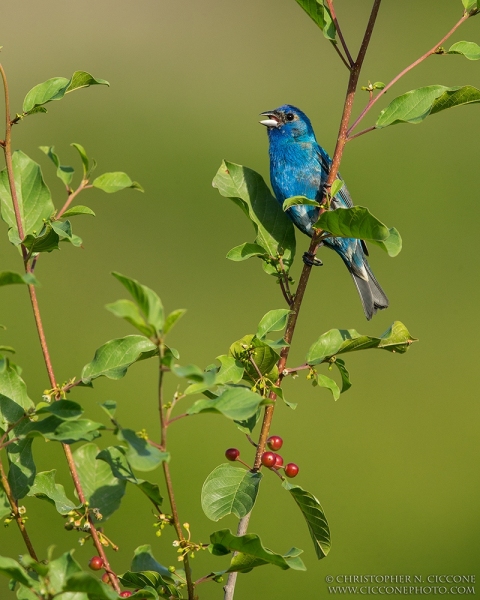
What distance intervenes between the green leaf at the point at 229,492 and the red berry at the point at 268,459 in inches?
1.2

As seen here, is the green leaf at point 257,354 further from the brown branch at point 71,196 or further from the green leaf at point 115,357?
the brown branch at point 71,196

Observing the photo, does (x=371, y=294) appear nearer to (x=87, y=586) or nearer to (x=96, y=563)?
(x=96, y=563)

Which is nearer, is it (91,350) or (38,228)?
(38,228)

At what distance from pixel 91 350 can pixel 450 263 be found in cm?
388

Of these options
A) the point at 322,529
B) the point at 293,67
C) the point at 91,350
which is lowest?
the point at 91,350

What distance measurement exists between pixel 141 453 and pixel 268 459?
56 centimetres

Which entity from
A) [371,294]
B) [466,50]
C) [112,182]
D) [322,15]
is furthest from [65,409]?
[371,294]

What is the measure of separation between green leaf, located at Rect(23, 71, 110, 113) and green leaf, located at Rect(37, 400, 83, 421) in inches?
26.4

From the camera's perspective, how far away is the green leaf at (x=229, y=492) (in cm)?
165

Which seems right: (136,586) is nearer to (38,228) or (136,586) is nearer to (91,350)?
(38,228)

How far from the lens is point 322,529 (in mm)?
1741

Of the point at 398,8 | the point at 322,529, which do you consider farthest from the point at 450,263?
the point at 322,529

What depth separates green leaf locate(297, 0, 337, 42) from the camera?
1879mm

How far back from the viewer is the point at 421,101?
1.80m
